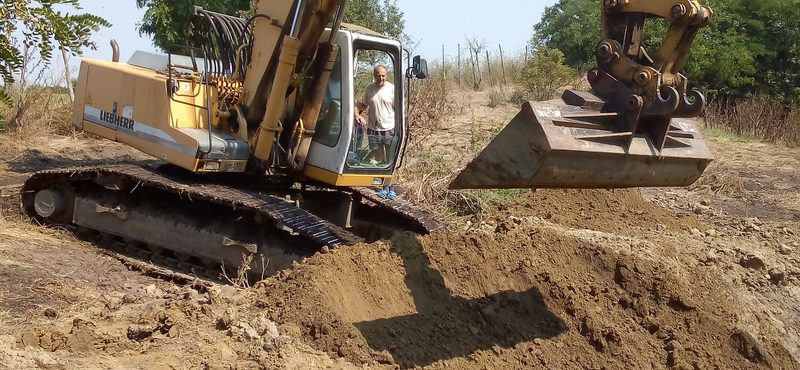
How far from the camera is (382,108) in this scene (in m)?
7.80

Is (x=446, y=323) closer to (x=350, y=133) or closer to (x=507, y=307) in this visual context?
(x=507, y=307)

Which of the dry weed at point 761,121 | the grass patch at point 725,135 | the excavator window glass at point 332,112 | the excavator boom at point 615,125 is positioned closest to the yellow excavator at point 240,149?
the excavator window glass at point 332,112

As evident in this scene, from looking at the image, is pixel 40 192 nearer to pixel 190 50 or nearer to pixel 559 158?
pixel 190 50

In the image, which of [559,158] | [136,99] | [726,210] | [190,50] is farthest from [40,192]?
[726,210]

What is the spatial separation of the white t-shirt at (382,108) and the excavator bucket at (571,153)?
3.23 metres

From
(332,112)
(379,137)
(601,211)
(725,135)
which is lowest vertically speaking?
(601,211)

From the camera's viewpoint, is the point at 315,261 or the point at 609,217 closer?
the point at 315,261

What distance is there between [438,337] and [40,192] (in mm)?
4878

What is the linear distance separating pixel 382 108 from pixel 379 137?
0.39 m

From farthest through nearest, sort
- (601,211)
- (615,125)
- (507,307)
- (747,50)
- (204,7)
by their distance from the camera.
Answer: (747,50)
(204,7)
(601,211)
(507,307)
(615,125)

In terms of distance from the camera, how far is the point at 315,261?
564cm

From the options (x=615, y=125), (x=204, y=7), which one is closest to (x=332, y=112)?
(x=615, y=125)

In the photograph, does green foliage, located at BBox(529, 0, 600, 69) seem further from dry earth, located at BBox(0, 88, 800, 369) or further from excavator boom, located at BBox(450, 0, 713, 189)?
excavator boom, located at BBox(450, 0, 713, 189)

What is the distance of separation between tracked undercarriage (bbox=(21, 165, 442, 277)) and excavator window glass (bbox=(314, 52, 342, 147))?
2.40ft
